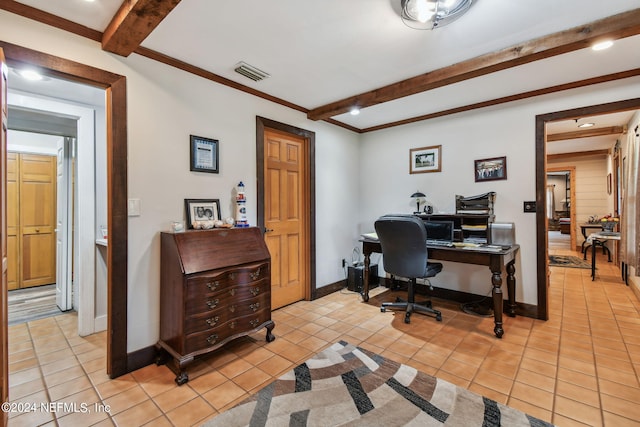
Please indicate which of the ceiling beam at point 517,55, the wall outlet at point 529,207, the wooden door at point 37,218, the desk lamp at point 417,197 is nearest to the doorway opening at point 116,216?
the ceiling beam at point 517,55

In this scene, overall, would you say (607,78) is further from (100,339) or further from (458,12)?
(100,339)

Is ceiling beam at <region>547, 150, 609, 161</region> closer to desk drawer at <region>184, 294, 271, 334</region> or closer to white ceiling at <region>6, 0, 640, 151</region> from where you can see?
white ceiling at <region>6, 0, 640, 151</region>

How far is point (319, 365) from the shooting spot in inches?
85.8

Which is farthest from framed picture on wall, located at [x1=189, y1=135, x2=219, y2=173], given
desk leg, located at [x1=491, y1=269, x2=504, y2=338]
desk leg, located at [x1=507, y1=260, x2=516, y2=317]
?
desk leg, located at [x1=507, y1=260, x2=516, y2=317]

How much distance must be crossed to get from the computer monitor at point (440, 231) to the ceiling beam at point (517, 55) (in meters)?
1.46

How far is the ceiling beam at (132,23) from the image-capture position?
1594mm

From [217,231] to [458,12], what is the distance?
88.6 inches

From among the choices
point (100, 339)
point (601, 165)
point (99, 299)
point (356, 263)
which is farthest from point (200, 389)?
point (601, 165)

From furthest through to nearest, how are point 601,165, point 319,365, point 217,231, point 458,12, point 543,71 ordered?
point 601,165 < point 543,71 < point 217,231 < point 319,365 < point 458,12

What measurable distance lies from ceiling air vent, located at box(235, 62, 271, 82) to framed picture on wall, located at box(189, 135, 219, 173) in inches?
25.8

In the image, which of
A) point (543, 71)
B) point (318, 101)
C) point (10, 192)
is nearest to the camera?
point (543, 71)

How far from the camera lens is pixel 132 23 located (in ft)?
5.69

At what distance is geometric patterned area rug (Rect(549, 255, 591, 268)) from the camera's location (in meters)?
5.51

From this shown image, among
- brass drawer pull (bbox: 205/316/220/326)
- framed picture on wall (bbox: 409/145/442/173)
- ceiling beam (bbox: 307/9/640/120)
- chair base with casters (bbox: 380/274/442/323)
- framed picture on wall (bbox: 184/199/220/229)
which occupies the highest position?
ceiling beam (bbox: 307/9/640/120)
